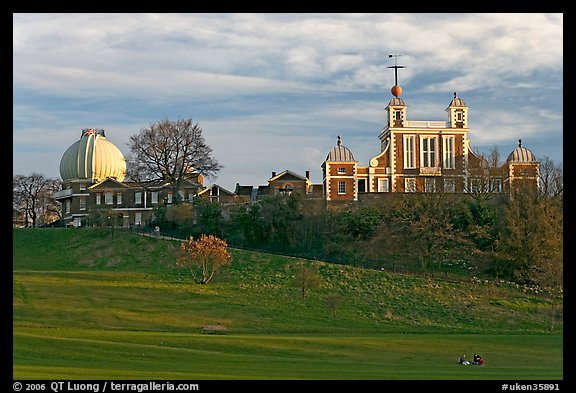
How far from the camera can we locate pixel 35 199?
9375cm

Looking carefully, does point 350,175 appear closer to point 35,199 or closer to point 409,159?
point 409,159

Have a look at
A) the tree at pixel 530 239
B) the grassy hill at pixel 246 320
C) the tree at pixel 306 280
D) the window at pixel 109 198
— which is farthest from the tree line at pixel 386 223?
the tree at pixel 306 280

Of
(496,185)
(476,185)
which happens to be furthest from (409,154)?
(496,185)

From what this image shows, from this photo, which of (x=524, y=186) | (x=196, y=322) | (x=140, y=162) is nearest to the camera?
(x=196, y=322)

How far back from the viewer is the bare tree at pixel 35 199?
9038cm

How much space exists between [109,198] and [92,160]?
542 centimetres

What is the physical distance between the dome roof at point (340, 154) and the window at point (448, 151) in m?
9.09

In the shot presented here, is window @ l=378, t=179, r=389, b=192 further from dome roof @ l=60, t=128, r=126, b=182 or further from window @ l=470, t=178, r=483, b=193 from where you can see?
dome roof @ l=60, t=128, r=126, b=182

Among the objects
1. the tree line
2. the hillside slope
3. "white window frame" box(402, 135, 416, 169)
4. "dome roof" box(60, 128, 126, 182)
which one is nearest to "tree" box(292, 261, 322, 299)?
the hillside slope

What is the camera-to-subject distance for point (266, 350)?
32219 millimetres

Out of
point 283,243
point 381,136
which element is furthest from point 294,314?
point 381,136

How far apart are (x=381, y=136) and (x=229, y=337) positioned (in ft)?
165

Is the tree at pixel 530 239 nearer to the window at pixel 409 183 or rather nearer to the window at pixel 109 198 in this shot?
the window at pixel 409 183
